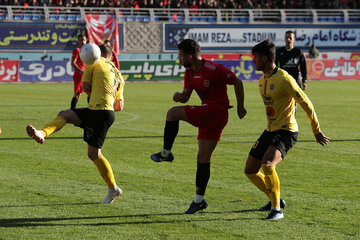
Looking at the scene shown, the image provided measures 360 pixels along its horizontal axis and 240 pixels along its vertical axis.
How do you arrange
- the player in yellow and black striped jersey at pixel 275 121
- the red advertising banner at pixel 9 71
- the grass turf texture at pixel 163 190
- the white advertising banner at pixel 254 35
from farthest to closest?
the white advertising banner at pixel 254 35 → the red advertising banner at pixel 9 71 → the player in yellow and black striped jersey at pixel 275 121 → the grass turf texture at pixel 163 190

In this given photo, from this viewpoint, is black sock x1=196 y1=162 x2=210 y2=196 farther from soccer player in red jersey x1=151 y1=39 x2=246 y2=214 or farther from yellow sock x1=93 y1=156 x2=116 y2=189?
yellow sock x1=93 y1=156 x2=116 y2=189

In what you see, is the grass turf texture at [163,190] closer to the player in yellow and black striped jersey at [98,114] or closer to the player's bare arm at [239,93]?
the player in yellow and black striped jersey at [98,114]

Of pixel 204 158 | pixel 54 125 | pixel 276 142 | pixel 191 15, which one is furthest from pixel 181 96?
pixel 191 15

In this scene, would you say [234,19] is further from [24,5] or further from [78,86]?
[78,86]

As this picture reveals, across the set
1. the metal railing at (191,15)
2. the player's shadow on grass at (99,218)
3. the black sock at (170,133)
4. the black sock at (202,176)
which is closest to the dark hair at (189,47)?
the black sock at (170,133)

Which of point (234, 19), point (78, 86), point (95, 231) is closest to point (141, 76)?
point (234, 19)

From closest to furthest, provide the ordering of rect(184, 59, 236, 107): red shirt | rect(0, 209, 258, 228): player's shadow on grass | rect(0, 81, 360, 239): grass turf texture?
rect(0, 81, 360, 239): grass turf texture < rect(0, 209, 258, 228): player's shadow on grass < rect(184, 59, 236, 107): red shirt

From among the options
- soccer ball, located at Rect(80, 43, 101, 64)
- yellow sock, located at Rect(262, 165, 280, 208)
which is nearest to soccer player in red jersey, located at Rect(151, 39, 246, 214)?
yellow sock, located at Rect(262, 165, 280, 208)

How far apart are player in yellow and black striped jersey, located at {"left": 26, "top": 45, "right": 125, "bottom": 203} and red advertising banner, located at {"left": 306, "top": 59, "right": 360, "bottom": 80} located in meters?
35.8

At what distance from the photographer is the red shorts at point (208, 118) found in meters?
6.86

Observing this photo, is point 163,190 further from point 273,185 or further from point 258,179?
point 273,185

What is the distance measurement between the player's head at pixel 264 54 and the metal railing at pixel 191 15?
38177mm

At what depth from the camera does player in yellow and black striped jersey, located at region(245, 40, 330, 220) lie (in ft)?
21.9

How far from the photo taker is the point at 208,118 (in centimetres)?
695
